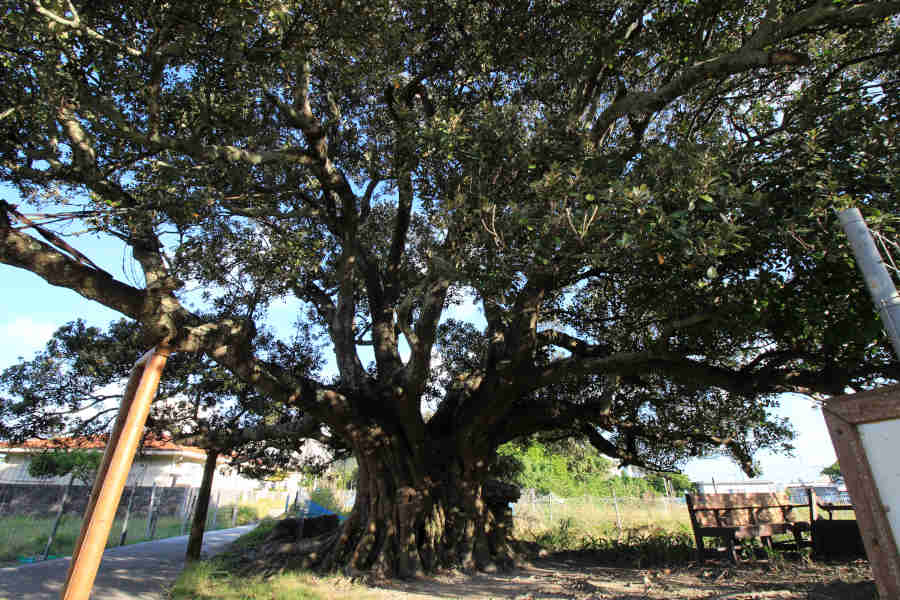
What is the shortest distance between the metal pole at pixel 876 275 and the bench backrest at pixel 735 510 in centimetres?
646

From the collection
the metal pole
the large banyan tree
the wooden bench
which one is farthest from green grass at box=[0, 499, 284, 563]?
the metal pole

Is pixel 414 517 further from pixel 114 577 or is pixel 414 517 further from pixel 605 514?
pixel 605 514

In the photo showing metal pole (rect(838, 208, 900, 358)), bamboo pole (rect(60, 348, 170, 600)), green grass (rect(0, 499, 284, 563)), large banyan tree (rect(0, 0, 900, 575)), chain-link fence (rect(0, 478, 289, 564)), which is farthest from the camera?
chain-link fence (rect(0, 478, 289, 564))

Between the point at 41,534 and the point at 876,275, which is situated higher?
the point at 876,275

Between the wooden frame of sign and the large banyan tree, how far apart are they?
1362 mm

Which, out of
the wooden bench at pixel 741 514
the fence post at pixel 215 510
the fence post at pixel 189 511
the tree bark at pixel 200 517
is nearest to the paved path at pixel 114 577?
the tree bark at pixel 200 517

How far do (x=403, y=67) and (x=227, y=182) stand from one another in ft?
9.58

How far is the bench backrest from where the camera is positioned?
7.60m

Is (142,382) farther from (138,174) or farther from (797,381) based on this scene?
(797,381)

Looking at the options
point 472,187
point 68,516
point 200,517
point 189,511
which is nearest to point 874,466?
point 472,187

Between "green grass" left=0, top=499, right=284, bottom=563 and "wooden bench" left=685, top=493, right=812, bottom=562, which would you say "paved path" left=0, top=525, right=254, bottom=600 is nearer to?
"green grass" left=0, top=499, right=284, bottom=563

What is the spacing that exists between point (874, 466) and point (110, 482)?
13.7ft

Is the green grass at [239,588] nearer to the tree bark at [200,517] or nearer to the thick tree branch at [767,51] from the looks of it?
the tree bark at [200,517]

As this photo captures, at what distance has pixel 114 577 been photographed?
24.2 feet
